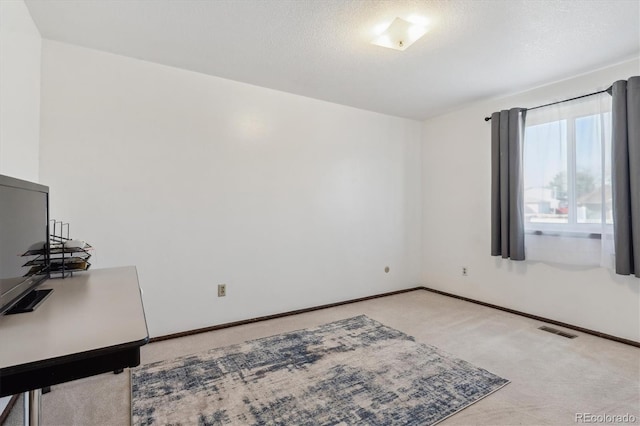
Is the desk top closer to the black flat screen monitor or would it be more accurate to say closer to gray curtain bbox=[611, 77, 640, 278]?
the black flat screen monitor

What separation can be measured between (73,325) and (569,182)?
367cm

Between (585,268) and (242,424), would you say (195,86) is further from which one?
(585,268)

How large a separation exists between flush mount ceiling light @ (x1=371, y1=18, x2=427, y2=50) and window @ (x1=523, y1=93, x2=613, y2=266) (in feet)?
5.88

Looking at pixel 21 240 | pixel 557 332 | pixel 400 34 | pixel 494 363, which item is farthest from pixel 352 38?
pixel 557 332

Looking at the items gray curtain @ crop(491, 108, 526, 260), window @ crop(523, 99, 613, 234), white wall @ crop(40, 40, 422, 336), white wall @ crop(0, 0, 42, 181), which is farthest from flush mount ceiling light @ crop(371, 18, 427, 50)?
white wall @ crop(0, 0, 42, 181)

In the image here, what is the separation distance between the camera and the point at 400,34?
2102 mm

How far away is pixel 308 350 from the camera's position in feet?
8.07

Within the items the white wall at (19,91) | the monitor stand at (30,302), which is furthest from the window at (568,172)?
the white wall at (19,91)

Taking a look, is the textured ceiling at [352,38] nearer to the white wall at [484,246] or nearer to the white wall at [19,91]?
the white wall at [19,91]

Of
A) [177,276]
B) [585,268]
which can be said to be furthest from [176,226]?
[585,268]

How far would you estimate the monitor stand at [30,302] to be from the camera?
1.14 meters

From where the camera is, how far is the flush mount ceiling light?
2.04 meters

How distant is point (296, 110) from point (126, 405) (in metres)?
2.81

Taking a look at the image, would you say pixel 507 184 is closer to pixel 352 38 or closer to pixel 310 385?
pixel 352 38
